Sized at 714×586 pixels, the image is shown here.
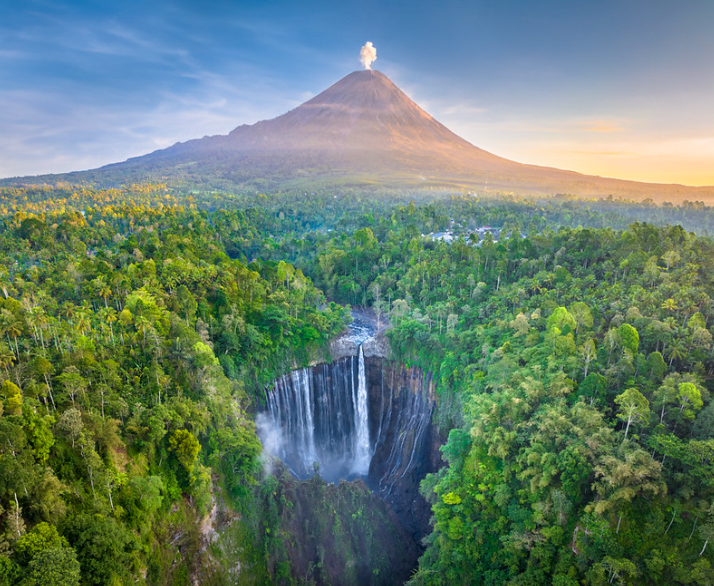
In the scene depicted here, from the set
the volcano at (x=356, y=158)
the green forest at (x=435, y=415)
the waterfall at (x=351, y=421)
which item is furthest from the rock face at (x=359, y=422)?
the volcano at (x=356, y=158)

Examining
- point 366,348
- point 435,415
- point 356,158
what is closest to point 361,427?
point 366,348

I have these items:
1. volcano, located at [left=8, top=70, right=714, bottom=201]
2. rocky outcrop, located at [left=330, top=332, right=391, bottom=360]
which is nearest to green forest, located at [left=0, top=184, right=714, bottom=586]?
rocky outcrop, located at [left=330, top=332, right=391, bottom=360]

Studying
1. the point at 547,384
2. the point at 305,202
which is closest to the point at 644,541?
the point at 547,384

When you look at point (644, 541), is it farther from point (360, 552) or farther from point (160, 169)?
point (160, 169)

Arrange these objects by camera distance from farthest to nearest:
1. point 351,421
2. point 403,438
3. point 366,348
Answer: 1. point 366,348
2. point 351,421
3. point 403,438

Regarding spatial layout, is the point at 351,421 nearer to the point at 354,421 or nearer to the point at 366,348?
the point at 354,421

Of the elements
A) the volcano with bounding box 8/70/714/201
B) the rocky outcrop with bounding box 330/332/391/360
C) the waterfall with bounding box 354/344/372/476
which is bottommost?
the waterfall with bounding box 354/344/372/476

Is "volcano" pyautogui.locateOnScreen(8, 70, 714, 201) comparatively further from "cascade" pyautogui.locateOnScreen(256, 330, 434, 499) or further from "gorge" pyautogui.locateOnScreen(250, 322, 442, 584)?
"cascade" pyautogui.locateOnScreen(256, 330, 434, 499)
